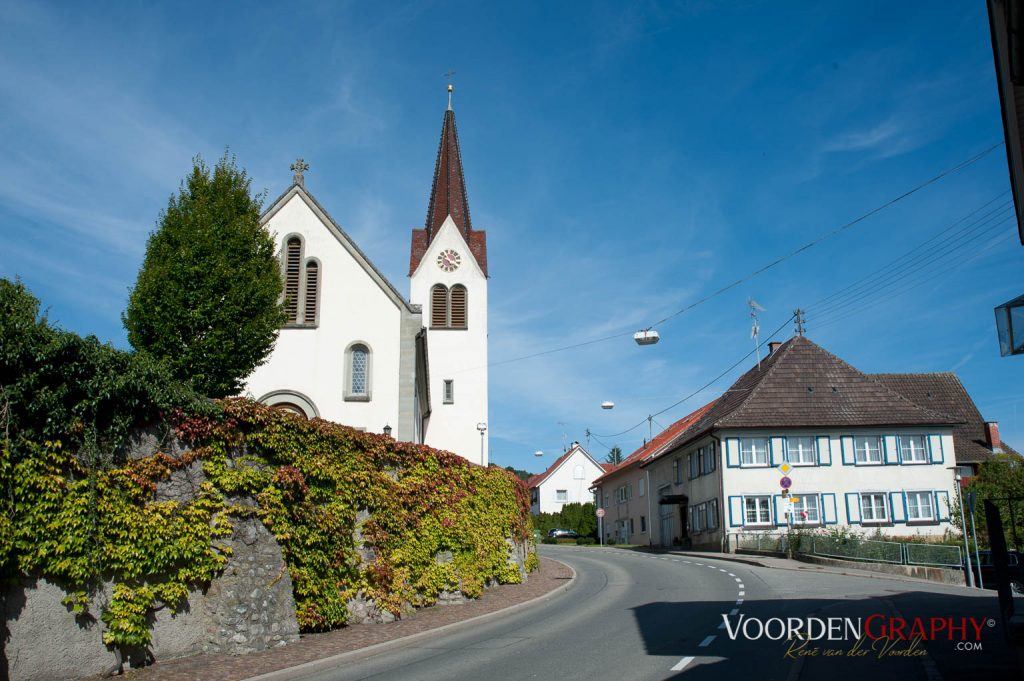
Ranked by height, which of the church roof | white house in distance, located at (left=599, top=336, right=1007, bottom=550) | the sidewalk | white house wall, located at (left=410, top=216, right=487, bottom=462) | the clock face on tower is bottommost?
the sidewalk

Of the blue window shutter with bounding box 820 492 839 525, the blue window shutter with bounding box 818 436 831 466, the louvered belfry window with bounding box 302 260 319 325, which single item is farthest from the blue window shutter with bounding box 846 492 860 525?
the louvered belfry window with bounding box 302 260 319 325

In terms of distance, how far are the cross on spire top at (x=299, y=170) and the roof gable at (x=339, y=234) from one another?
0.70 feet

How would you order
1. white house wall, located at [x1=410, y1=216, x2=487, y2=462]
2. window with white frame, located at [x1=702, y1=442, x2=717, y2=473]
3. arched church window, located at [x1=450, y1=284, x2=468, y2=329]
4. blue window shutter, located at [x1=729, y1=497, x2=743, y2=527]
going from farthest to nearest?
arched church window, located at [x1=450, y1=284, x2=468, y2=329] < white house wall, located at [x1=410, y1=216, x2=487, y2=462] < window with white frame, located at [x1=702, y1=442, x2=717, y2=473] < blue window shutter, located at [x1=729, y1=497, x2=743, y2=527]

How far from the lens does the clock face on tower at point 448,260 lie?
149 feet

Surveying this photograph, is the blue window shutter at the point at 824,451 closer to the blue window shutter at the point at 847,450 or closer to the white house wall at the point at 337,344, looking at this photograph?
the blue window shutter at the point at 847,450

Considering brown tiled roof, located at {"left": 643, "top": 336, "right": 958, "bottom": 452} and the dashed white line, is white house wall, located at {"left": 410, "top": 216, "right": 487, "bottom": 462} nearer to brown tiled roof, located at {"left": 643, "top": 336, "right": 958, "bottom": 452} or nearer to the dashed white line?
brown tiled roof, located at {"left": 643, "top": 336, "right": 958, "bottom": 452}

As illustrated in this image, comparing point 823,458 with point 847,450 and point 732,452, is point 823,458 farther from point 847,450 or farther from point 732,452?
A: point 732,452

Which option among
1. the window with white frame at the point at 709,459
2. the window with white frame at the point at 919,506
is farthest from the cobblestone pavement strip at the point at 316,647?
the window with white frame at the point at 919,506

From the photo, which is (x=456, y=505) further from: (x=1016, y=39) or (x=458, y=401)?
(x=458, y=401)

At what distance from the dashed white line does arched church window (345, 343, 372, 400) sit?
2009 cm

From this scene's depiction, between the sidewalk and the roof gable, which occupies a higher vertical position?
the roof gable

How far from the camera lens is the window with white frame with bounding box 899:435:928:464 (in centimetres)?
4088

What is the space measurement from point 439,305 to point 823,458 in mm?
20462

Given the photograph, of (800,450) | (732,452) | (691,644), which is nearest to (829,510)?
(800,450)
